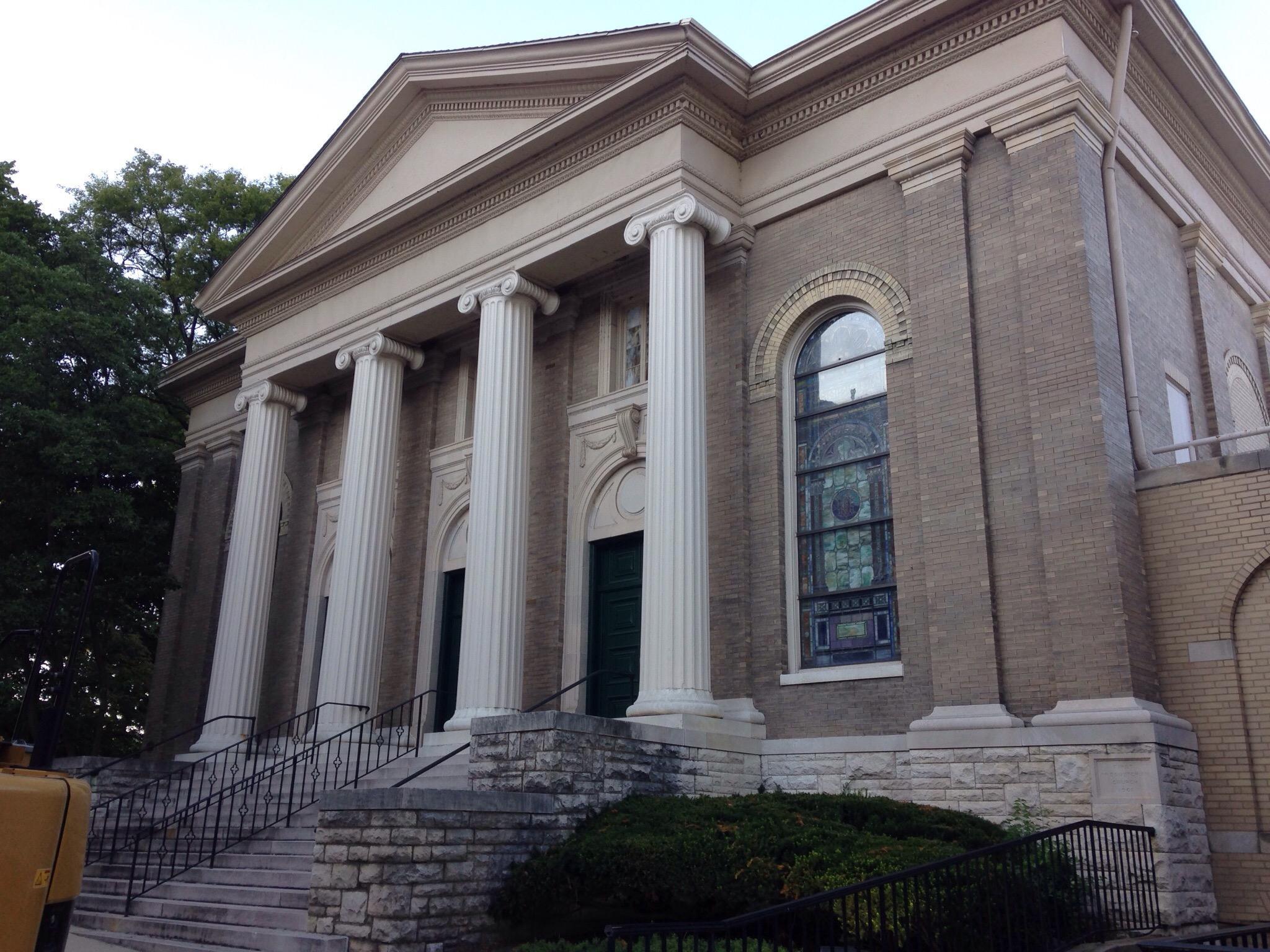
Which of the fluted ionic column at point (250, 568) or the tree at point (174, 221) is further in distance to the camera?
the tree at point (174, 221)

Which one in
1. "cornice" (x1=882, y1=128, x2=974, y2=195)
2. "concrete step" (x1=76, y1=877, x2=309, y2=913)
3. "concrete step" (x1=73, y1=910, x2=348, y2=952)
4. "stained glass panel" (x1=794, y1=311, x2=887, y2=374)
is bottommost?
"concrete step" (x1=73, y1=910, x2=348, y2=952)

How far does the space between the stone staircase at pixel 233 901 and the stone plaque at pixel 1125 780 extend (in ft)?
22.1

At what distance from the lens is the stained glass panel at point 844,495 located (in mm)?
15125

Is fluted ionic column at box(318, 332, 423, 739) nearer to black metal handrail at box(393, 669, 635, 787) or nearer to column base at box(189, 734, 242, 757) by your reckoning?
column base at box(189, 734, 242, 757)

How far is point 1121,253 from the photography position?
14.4 meters

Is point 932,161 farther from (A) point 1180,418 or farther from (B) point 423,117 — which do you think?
(B) point 423,117

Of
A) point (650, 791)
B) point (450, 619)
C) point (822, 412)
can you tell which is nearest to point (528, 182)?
point (822, 412)

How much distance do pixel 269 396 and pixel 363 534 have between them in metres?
4.67

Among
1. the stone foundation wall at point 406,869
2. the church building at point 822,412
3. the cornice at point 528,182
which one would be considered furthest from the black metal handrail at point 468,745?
the cornice at point 528,182

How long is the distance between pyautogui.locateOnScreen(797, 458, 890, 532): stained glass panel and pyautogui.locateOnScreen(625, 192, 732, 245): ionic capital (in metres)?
3.71

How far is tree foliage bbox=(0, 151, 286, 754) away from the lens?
2219 cm

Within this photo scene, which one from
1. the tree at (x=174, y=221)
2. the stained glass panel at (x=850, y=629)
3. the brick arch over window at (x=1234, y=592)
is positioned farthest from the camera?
the tree at (x=174, y=221)

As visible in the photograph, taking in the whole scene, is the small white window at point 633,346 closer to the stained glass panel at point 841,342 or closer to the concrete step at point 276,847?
the stained glass panel at point 841,342

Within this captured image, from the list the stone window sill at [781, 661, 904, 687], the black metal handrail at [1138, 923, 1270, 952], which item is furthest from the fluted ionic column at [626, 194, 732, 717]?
the black metal handrail at [1138, 923, 1270, 952]
